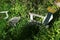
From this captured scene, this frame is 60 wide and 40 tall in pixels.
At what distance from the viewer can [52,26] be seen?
4445mm

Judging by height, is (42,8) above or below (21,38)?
above

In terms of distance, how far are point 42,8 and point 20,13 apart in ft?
1.74

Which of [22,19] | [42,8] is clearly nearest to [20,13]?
[22,19]

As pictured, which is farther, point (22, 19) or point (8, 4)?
point (8, 4)

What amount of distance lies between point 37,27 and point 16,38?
0.50 metres

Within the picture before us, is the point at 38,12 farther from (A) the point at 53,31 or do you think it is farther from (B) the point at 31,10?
(A) the point at 53,31

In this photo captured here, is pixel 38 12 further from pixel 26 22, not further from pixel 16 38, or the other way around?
pixel 16 38

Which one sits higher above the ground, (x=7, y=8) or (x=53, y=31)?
(x=7, y=8)

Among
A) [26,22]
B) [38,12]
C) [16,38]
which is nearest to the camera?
[16,38]

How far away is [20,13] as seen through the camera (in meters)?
4.76

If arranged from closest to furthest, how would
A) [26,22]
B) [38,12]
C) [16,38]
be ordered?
[16,38] < [26,22] < [38,12]

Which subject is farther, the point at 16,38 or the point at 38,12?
the point at 38,12

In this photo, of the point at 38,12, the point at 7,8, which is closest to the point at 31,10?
the point at 38,12

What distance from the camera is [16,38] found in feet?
13.7
